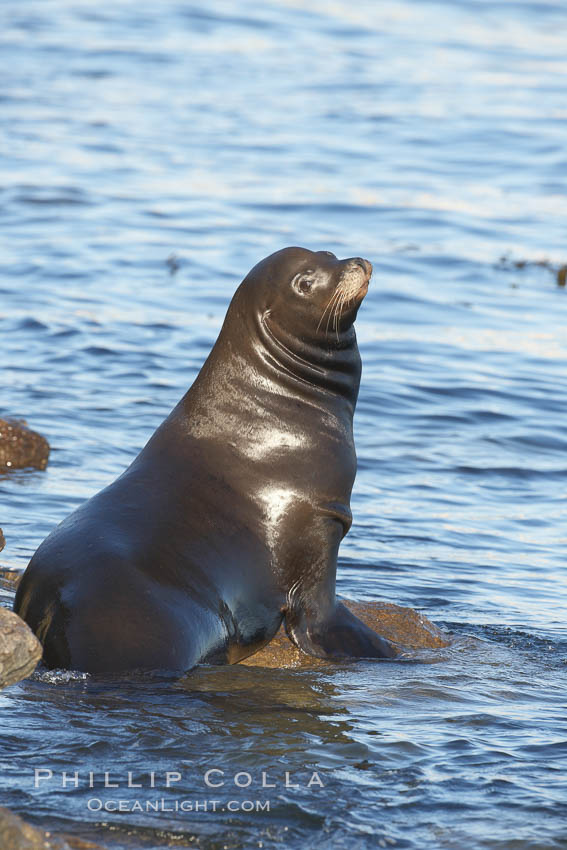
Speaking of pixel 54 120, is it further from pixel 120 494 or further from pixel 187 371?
pixel 120 494

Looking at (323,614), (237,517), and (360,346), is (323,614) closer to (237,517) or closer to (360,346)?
(237,517)

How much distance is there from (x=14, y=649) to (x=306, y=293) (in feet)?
9.12

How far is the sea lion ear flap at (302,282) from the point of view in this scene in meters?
6.98

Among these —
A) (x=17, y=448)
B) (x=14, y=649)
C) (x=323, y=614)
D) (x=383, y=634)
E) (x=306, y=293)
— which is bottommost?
(x=383, y=634)

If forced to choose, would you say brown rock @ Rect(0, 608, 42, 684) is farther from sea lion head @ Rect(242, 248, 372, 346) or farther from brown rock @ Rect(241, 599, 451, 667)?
sea lion head @ Rect(242, 248, 372, 346)

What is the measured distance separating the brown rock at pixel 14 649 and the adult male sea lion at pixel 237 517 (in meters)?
0.86

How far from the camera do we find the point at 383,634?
7.15 meters

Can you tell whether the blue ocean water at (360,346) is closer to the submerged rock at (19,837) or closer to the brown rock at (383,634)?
the brown rock at (383,634)

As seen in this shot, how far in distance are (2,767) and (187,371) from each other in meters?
7.68

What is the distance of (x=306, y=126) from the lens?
940 inches

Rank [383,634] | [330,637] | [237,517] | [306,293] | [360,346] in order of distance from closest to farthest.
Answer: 1. [237,517]
2. [330,637]
3. [306,293]
4. [383,634]
5. [360,346]

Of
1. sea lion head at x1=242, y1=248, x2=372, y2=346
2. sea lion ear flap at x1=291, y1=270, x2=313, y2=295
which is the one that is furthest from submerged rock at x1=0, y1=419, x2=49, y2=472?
sea lion ear flap at x1=291, y1=270, x2=313, y2=295

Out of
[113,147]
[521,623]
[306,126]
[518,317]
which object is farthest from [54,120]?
[521,623]

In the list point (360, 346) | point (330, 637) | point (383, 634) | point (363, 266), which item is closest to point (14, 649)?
point (330, 637)
